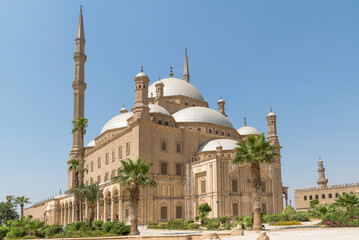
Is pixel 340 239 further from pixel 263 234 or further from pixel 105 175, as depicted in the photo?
pixel 105 175

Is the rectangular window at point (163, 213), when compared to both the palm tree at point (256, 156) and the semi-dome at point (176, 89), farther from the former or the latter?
the semi-dome at point (176, 89)

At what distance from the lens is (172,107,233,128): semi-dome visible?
50.5 metres

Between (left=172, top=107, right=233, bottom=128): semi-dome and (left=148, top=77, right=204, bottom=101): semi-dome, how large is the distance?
18.1 ft

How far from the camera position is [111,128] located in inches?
2077

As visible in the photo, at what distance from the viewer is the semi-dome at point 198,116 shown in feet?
166

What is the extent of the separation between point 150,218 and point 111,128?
1640cm

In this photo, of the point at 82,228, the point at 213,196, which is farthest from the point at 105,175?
the point at 82,228

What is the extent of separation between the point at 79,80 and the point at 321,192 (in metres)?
51.8

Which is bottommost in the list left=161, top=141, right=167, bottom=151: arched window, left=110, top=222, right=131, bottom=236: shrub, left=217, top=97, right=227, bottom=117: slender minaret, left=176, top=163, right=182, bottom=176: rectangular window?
left=110, top=222, right=131, bottom=236: shrub

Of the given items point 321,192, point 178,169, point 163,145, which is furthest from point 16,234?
point 321,192

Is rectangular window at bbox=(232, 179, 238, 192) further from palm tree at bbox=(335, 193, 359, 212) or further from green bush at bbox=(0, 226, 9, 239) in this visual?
green bush at bbox=(0, 226, 9, 239)

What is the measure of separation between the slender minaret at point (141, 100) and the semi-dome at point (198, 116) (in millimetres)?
8374

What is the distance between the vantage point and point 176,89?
57.7m

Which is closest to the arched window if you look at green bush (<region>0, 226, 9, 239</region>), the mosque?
the mosque
